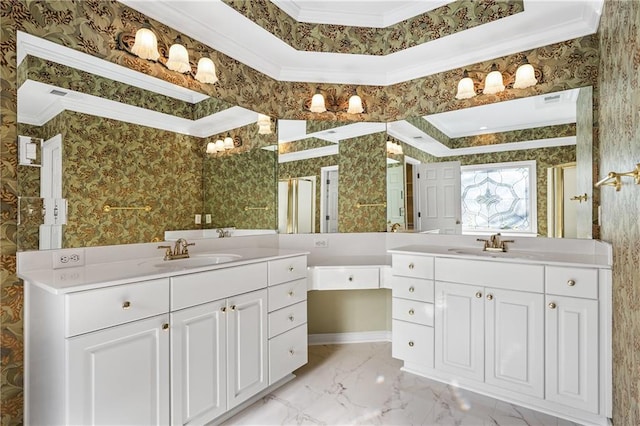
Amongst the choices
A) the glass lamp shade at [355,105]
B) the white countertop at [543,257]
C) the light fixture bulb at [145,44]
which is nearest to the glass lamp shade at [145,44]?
the light fixture bulb at [145,44]

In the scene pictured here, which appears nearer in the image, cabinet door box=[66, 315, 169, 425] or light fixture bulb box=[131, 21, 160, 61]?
cabinet door box=[66, 315, 169, 425]

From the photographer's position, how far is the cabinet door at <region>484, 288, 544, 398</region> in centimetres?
183

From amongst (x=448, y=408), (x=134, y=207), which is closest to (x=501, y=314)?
(x=448, y=408)

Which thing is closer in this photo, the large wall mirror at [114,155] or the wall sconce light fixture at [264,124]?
the large wall mirror at [114,155]

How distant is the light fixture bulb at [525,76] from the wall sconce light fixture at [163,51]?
2065mm

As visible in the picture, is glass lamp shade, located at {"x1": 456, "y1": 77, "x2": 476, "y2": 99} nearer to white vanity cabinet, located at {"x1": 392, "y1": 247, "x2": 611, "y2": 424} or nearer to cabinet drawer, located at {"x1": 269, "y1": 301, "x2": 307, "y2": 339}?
white vanity cabinet, located at {"x1": 392, "y1": 247, "x2": 611, "y2": 424}

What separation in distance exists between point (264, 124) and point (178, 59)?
861 mm

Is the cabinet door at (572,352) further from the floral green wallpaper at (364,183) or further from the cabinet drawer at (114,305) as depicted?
the cabinet drawer at (114,305)

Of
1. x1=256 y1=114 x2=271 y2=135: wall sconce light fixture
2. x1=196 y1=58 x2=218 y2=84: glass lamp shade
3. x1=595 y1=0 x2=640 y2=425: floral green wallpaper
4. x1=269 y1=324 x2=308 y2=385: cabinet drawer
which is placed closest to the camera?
x1=595 y1=0 x2=640 y2=425: floral green wallpaper

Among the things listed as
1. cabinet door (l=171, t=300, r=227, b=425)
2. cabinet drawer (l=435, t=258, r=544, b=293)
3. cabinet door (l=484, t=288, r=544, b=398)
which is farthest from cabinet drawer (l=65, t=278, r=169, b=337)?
cabinet door (l=484, t=288, r=544, b=398)

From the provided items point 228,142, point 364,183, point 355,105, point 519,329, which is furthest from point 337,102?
point 519,329

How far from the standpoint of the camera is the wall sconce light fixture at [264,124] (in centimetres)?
268

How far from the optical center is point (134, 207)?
1.89 m

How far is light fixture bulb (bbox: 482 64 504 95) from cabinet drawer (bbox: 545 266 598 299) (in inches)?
50.7
